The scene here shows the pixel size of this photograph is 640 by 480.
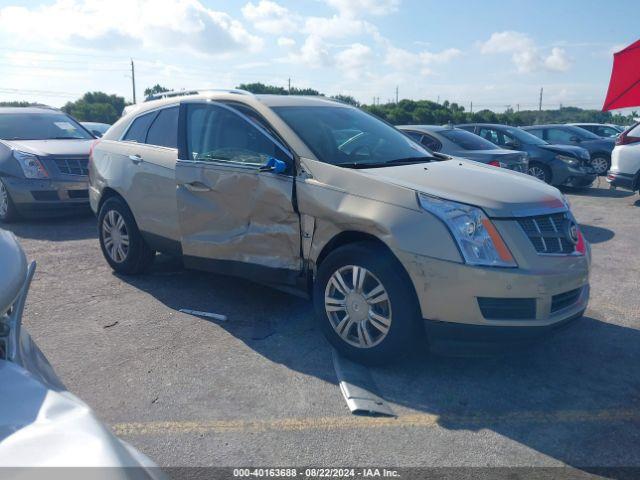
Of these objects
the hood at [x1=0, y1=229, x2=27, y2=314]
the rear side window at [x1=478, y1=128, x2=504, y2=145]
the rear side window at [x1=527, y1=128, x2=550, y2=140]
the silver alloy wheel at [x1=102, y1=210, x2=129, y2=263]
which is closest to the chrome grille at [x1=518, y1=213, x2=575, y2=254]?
the hood at [x1=0, y1=229, x2=27, y2=314]

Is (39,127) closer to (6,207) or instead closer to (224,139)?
(6,207)

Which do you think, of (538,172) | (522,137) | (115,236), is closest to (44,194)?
(115,236)

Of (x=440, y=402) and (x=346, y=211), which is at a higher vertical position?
(x=346, y=211)

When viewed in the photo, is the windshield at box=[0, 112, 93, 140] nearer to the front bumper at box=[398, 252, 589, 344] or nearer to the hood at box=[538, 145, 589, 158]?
the front bumper at box=[398, 252, 589, 344]

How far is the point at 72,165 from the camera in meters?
9.08

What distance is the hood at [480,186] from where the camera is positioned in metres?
3.88

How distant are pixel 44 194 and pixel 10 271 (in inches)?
288

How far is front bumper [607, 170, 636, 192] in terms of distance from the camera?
1104 centimetres

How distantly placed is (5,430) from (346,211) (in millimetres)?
2842

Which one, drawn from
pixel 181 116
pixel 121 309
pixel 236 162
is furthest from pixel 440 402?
pixel 181 116

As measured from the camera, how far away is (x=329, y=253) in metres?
4.33

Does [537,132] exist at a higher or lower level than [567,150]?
higher

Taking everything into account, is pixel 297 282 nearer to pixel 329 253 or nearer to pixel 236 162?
pixel 329 253

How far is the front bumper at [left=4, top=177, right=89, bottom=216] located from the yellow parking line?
6.33 m
